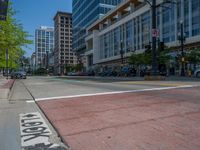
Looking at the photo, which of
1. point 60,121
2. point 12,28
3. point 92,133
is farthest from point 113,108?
point 12,28

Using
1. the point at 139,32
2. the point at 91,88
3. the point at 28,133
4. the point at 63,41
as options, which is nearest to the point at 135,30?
the point at 139,32

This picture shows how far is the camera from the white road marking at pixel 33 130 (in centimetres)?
517

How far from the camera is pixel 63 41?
15275 cm

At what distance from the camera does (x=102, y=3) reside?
106 meters

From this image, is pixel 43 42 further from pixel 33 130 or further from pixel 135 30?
pixel 33 130

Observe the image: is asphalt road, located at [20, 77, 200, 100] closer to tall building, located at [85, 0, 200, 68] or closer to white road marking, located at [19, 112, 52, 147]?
white road marking, located at [19, 112, 52, 147]

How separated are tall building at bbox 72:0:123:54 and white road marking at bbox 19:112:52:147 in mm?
100167

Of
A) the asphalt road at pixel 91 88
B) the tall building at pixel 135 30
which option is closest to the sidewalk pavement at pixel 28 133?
the asphalt road at pixel 91 88

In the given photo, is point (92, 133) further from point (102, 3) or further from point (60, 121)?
point (102, 3)

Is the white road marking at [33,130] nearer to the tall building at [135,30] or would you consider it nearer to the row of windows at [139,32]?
the tall building at [135,30]

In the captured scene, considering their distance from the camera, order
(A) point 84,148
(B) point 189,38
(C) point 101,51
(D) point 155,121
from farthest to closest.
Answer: (C) point 101,51 → (B) point 189,38 → (D) point 155,121 → (A) point 84,148

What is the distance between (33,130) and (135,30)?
68551 millimetres

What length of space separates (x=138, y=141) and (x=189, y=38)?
160 feet

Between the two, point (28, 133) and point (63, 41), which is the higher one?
point (63, 41)
